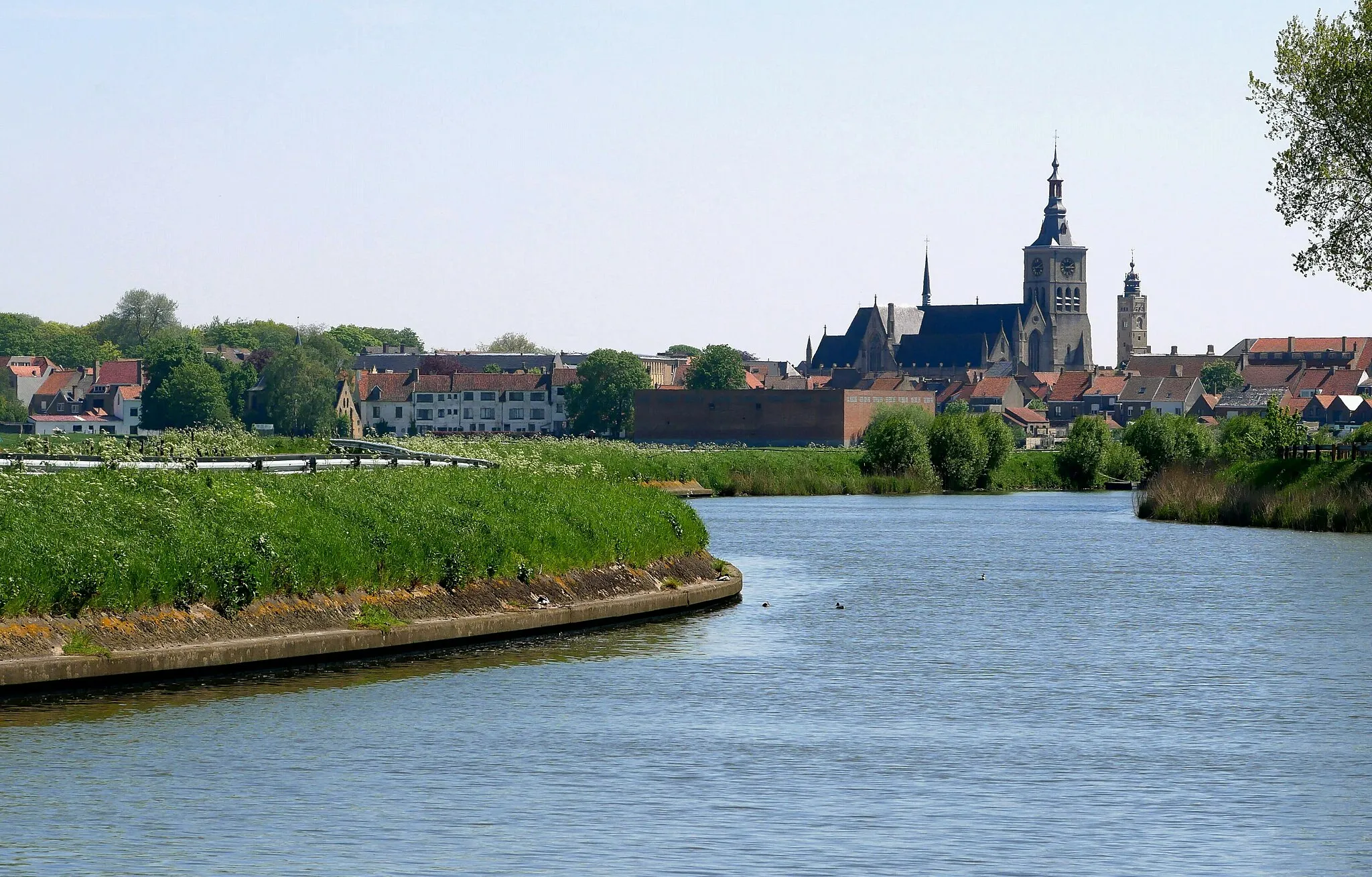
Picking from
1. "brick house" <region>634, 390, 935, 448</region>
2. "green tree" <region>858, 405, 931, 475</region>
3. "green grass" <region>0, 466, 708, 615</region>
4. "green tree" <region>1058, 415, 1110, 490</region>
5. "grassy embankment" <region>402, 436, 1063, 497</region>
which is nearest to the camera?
"green grass" <region>0, 466, 708, 615</region>

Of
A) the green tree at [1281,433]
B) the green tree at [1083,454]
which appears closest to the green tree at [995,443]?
the green tree at [1083,454]

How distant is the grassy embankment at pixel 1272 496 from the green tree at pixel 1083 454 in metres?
35.5

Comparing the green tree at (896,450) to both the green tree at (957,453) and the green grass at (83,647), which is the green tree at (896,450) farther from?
the green grass at (83,647)

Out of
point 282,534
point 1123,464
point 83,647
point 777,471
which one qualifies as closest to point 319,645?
point 282,534

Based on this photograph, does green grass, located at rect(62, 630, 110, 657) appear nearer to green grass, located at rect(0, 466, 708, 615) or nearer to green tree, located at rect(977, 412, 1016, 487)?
green grass, located at rect(0, 466, 708, 615)

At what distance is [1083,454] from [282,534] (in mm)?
96519

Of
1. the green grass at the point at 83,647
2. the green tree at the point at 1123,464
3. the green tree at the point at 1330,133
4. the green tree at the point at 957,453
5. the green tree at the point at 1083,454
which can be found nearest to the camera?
the green grass at the point at 83,647

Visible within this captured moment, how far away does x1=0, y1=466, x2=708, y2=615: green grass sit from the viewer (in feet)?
84.7

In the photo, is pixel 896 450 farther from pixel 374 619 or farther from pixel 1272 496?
pixel 374 619

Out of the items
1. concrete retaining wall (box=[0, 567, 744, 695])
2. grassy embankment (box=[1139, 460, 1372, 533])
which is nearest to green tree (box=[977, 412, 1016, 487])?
grassy embankment (box=[1139, 460, 1372, 533])

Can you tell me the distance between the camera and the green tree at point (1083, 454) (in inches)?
4761

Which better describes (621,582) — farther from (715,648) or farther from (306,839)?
(306,839)

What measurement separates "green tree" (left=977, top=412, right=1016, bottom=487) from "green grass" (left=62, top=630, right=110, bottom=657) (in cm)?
9750

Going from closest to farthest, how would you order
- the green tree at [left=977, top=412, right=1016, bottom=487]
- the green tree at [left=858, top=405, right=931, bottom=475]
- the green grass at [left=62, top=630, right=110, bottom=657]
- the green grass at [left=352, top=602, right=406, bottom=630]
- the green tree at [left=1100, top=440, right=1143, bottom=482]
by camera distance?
the green grass at [left=62, top=630, right=110, bottom=657], the green grass at [left=352, top=602, right=406, bottom=630], the green tree at [left=858, top=405, right=931, bottom=475], the green tree at [left=977, top=412, right=1016, bottom=487], the green tree at [left=1100, top=440, right=1143, bottom=482]
